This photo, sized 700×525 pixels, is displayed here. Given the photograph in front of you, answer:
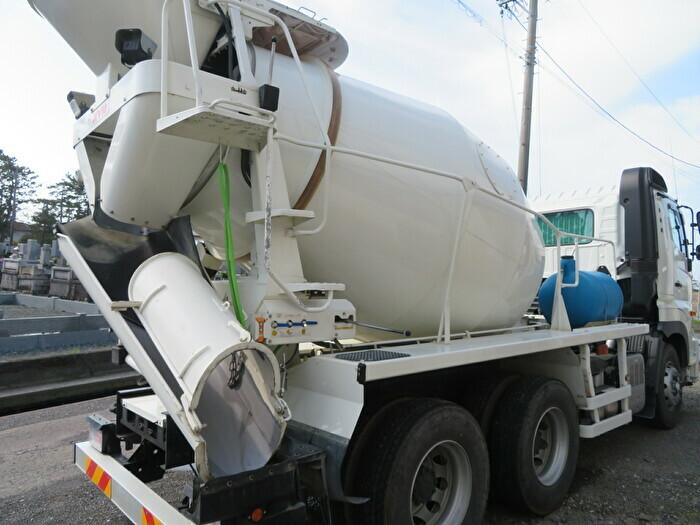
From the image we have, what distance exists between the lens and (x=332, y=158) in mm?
2898

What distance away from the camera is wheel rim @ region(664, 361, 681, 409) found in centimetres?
575

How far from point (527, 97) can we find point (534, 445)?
10085 millimetres

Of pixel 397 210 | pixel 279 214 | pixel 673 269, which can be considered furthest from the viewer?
pixel 673 269

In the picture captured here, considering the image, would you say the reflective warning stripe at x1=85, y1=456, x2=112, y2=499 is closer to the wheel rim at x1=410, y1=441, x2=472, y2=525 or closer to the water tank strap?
the wheel rim at x1=410, y1=441, x2=472, y2=525

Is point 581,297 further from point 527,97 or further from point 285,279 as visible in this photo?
point 527,97

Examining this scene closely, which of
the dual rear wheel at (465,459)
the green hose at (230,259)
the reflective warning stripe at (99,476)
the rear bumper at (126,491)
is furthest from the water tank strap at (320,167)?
the reflective warning stripe at (99,476)

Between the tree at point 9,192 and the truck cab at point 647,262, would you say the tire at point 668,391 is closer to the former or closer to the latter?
the truck cab at point 647,262

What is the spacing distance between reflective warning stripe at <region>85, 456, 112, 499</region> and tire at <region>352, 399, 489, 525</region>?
4.54 ft

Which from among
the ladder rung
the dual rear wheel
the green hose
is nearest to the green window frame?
the dual rear wheel

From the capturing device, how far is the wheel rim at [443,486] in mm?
2768

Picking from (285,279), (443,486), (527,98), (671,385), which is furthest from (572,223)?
(527,98)

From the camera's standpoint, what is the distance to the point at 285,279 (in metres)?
2.58

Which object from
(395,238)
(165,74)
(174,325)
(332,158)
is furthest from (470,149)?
(174,325)

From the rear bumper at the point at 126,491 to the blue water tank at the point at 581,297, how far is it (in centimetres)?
368
